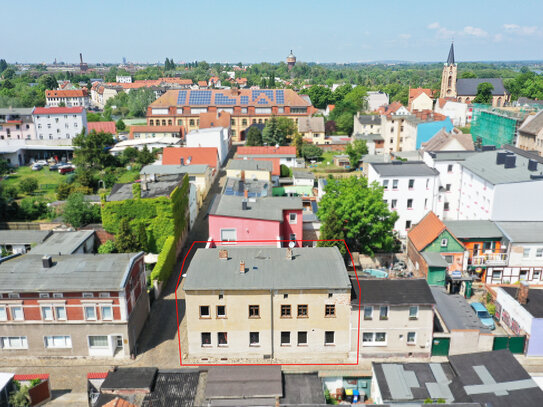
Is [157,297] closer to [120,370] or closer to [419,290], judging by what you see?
[120,370]

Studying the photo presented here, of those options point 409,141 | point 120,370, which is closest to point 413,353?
point 120,370

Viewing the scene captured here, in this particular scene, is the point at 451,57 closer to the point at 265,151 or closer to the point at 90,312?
the point at 265,151

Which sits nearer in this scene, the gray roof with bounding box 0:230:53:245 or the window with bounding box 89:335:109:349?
the window with bounding box 89:335:109:349

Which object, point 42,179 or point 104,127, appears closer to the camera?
point 42,179

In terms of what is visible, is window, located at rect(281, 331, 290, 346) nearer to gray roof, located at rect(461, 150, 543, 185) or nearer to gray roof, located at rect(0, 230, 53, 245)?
gray roof, located at rect(461, 150, 543, 185)

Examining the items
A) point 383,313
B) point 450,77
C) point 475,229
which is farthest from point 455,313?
point 450,77

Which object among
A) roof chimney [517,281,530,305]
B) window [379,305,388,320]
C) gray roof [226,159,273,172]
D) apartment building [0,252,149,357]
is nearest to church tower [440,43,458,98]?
gray roof [226,159,273,172]
